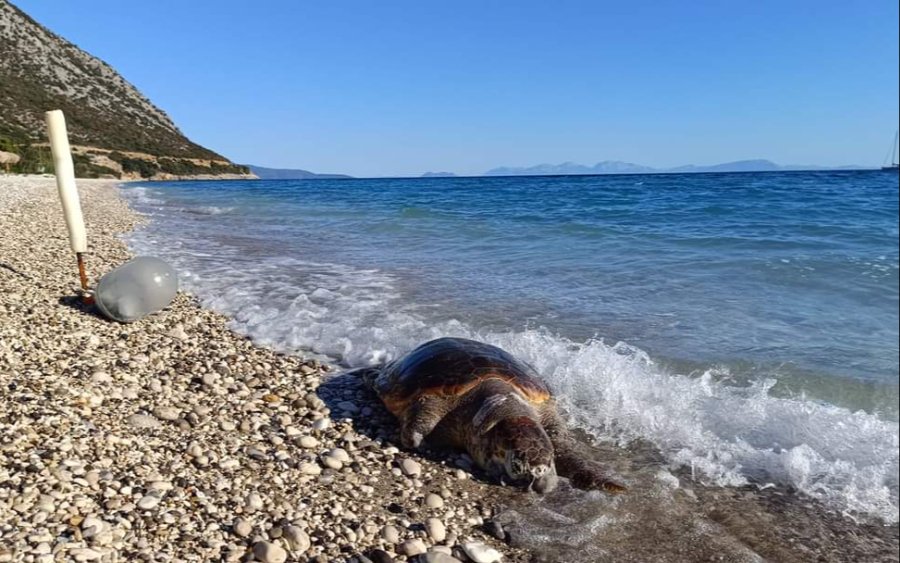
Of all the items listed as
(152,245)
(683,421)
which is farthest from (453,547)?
(152,245)

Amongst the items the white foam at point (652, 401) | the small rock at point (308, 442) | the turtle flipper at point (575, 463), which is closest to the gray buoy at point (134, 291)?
the white foam at point (652, 401)

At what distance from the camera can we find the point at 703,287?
9.48 metres

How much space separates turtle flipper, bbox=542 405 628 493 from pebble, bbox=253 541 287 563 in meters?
2.00

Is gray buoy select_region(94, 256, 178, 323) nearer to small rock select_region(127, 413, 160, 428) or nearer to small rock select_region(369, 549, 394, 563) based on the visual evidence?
small rock select_region(127, 413, 160, 428)

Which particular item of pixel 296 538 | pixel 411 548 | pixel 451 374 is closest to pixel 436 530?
pixel 411 548

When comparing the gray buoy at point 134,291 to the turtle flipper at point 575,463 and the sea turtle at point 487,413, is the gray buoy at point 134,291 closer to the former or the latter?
the sea turtle at point 487,413

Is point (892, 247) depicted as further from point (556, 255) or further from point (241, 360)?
point (556, 255)

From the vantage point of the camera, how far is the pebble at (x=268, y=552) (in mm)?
3184

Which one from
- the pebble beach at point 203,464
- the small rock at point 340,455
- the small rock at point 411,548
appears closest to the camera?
the pebble beach at point 203,464

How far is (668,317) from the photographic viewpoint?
25.6ft

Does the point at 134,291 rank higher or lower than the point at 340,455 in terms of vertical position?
higher

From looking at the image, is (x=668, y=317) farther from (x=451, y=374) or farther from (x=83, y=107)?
(x=83, y=107)

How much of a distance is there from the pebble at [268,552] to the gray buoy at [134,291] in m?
4.96

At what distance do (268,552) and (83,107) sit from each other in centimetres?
9821
